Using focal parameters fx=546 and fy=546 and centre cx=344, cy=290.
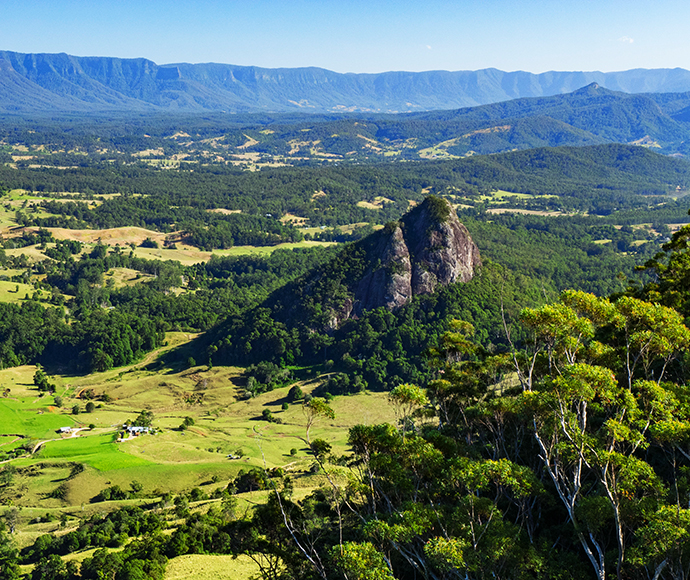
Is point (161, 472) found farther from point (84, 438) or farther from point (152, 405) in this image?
point (152, 405)

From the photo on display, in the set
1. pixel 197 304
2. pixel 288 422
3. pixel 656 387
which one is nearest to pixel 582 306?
pixel 656 387

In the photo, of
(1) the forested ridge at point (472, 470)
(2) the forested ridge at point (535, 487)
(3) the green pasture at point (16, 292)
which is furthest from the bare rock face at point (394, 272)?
(3) the green pasture at point (16, 292)

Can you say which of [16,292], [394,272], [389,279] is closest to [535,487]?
[389,279]

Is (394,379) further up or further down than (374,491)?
further down

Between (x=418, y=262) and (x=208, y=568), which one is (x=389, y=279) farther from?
(x=208, y=568)

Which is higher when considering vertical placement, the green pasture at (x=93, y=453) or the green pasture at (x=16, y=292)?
the green pasture at (x=16, y=292)

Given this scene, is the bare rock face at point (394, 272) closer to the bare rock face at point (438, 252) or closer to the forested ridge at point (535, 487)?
the bare rock face at point (438, 252)

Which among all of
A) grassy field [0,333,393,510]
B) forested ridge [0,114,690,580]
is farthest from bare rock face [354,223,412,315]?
grassy field [0,333,393,510]

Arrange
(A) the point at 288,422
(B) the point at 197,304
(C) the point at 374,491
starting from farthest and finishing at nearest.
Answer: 1. (B) the point at 197,304
2. (A) the point at 288,422
3. (C) the point at 374,491
